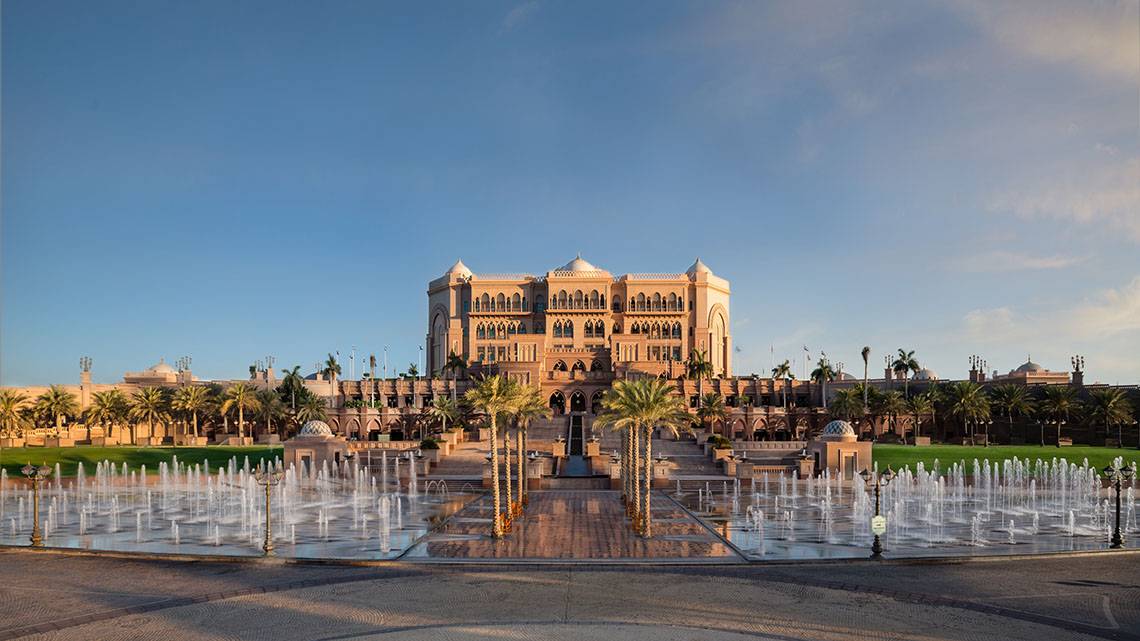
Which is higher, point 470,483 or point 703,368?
point 703,368

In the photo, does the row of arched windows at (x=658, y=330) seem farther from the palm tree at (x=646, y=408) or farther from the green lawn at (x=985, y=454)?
the palm tree at (x=646, y=408)

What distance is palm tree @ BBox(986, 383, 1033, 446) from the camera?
64062 millimetres

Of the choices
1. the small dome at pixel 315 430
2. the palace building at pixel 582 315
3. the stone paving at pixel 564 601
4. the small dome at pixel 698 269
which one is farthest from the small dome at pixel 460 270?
the stone paving at pixel 564 601

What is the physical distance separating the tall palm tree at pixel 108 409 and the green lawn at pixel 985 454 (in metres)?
56.2

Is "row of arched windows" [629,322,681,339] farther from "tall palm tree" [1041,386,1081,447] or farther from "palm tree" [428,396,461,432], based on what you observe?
"tall palm tree" [1041,386,1081,447]

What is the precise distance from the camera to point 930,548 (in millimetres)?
22391

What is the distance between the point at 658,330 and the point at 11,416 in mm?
62242

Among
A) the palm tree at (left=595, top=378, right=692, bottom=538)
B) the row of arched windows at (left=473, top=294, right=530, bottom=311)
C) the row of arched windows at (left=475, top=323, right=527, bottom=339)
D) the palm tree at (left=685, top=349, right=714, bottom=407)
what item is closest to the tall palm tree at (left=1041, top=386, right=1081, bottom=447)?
the palm tree at (left=685, top=349, right=714, bottom=407)

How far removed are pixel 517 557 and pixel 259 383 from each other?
2821 inches

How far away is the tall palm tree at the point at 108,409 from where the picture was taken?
64.3 metres

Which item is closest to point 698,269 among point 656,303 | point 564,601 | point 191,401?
point 656,303

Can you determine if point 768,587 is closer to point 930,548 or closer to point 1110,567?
point 930,548

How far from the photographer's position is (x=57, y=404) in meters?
65.1

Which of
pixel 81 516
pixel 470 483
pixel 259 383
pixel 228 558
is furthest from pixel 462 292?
pixel 228 558
